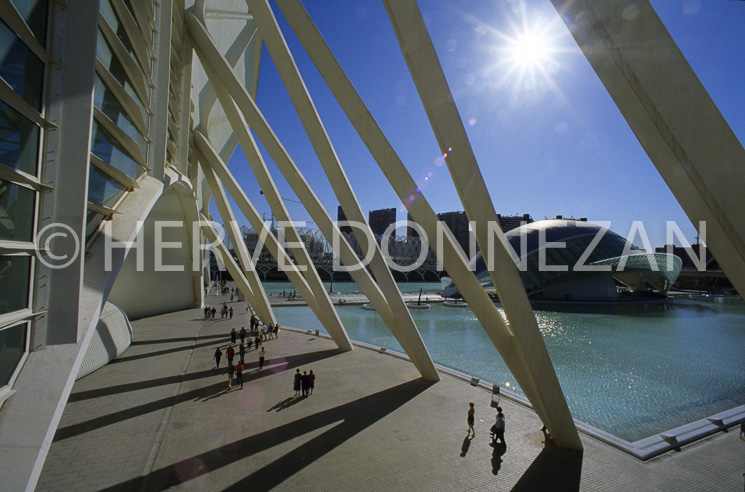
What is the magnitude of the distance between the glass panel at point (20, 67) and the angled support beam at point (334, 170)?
6.03 metres

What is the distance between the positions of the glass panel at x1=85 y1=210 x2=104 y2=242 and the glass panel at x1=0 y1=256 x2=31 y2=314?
2.53m

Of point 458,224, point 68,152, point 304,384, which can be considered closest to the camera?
point 68,152

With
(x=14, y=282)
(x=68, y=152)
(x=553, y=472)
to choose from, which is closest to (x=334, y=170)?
(x=68, y=152)

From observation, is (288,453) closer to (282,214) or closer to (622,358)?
(282,214)

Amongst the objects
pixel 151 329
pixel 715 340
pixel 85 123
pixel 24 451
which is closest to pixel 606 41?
pixel 85 123

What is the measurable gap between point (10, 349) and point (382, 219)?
129 meters

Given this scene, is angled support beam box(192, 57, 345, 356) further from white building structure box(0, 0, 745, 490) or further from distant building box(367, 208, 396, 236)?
distant building box(367, 208, 396, 236)

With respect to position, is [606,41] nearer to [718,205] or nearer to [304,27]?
[718,205]

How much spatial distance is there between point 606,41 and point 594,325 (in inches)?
949

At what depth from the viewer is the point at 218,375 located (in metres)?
9.73

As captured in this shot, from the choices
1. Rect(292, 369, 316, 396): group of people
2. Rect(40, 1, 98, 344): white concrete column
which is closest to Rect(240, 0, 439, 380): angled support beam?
Rect(292, 369, 316, 396): group of people

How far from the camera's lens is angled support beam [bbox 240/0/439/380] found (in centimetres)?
859

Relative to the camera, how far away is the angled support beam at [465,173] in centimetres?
548

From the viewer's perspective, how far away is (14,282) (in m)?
3.10
